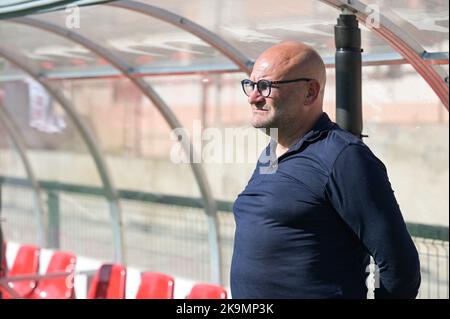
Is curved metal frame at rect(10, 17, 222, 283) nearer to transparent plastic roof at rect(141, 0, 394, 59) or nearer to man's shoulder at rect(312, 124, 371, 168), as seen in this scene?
transparent plastic roof at rect(141, 0, 394, 59)

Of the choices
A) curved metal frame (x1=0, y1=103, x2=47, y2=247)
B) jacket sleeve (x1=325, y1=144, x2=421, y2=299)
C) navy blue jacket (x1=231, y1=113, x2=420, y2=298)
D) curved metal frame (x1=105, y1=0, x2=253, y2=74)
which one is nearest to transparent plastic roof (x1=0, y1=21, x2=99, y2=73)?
curved metal frame (x1=105, y1=0, x2=253, y2=74)

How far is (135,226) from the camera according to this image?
15.5 m

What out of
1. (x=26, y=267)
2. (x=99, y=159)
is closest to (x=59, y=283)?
(x=26, y=267)

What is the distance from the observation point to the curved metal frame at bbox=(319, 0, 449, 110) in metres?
3.89

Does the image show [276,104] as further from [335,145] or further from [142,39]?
[142,39]

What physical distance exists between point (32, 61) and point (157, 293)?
3336mm

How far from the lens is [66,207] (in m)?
12.2

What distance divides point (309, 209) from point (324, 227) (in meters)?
0.08

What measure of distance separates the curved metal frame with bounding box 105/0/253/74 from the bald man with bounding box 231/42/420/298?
2825 millimetres

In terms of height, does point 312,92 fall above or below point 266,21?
below

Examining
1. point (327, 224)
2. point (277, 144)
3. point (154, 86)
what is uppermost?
point (154, 86)
